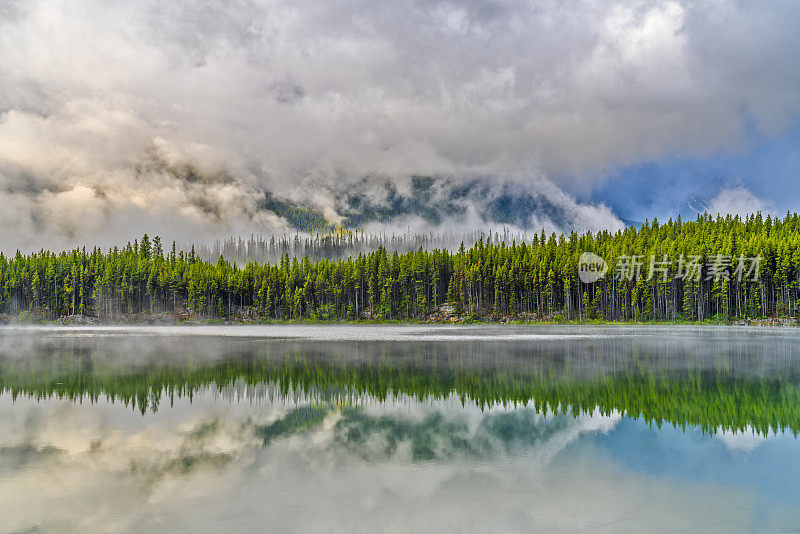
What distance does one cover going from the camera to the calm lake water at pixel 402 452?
35.4 ft

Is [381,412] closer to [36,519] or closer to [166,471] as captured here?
[166,471]

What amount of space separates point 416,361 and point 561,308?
329 ft

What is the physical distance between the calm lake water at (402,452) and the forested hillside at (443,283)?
9263 cm

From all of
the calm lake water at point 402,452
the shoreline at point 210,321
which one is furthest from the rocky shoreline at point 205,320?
the calm lake water at point 402,452

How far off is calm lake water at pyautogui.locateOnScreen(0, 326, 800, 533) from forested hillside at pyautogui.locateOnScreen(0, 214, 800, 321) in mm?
92626

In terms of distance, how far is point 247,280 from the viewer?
531ft

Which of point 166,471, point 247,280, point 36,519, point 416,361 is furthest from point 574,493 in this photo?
point 247,280

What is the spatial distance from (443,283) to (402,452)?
140622 millimetres

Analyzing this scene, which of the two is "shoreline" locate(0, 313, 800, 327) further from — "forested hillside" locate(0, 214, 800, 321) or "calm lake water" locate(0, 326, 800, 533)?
"calm lake water" locate(0, 326, 800, 533)

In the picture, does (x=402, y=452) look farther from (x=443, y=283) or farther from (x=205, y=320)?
(x=205, y=320)

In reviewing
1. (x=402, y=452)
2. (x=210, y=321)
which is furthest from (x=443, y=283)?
(x=402, y=452)

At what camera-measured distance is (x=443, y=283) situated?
155125mm

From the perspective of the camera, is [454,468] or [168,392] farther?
[168,392]

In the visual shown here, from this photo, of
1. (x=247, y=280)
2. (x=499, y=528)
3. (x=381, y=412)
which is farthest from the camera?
(x=247, y=280)
